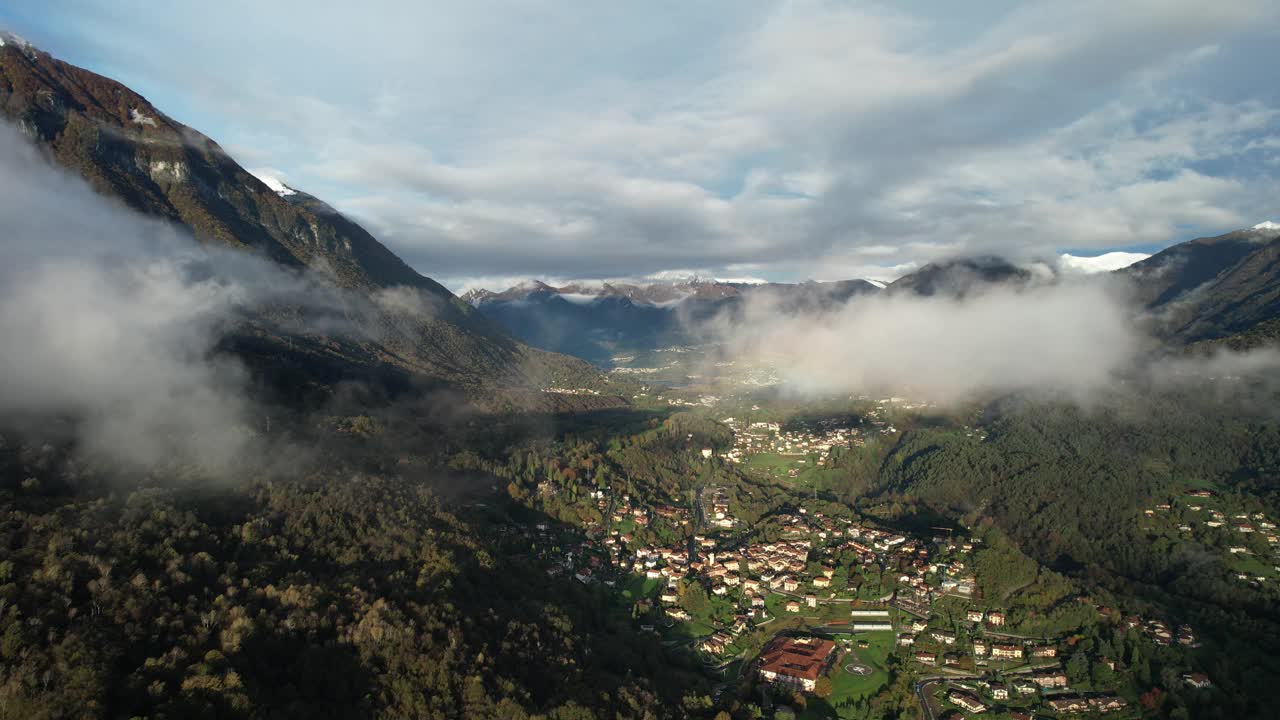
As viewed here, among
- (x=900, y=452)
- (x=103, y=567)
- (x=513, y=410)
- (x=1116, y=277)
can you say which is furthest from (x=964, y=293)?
(x=103, y=567)

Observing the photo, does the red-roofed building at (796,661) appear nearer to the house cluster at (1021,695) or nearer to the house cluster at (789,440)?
the house cluster at (1021,695)

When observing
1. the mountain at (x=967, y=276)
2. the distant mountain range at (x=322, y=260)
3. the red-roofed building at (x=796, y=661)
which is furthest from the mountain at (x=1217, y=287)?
the red-roofed building at (x=796, y=661)

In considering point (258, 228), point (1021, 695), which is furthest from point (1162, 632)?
point (258, 228)

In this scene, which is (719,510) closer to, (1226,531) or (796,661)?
(796,661)

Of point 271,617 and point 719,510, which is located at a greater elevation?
Result: point 271,617

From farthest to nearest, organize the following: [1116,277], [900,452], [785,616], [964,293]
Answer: [964,293]
[1116,277]
[900,452]
[785,616]

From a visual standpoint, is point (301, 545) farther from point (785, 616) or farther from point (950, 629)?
point (950, 629)

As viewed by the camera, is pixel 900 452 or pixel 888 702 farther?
pixel 900 452
